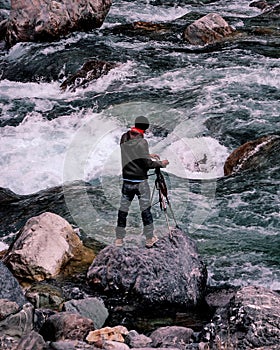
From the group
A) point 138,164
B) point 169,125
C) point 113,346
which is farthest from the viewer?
point 169,125

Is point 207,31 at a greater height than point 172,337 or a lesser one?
lesser

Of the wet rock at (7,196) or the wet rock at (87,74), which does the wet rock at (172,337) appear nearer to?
the wet rock at (7,196)

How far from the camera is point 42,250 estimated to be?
810cm

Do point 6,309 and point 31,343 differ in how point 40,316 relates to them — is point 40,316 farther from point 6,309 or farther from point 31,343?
point 31,343

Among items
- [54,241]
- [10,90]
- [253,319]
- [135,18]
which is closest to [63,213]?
[54,241]

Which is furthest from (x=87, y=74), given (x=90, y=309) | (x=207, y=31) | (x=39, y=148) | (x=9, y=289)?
(x=9, y=289)

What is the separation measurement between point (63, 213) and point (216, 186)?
2.58 meters

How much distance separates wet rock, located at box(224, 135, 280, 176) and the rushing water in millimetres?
212

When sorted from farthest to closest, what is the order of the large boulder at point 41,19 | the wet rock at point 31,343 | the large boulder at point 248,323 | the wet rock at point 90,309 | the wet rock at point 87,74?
1. the large boulder at point 41,19
2. the wet rock at point 87,74
3. the wet rock at point 90,309
4. the large boulder at point 248,323
5. the wet rock at point 31,343

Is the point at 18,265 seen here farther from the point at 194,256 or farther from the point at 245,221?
the point at 245,221

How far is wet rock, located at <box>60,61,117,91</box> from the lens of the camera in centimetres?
1598

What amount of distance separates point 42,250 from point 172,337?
8.46 feet

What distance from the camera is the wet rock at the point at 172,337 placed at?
19.3 feet

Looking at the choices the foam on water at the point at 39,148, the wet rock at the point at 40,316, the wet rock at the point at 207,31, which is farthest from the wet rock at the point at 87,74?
the wet rock at the point at 40,316
